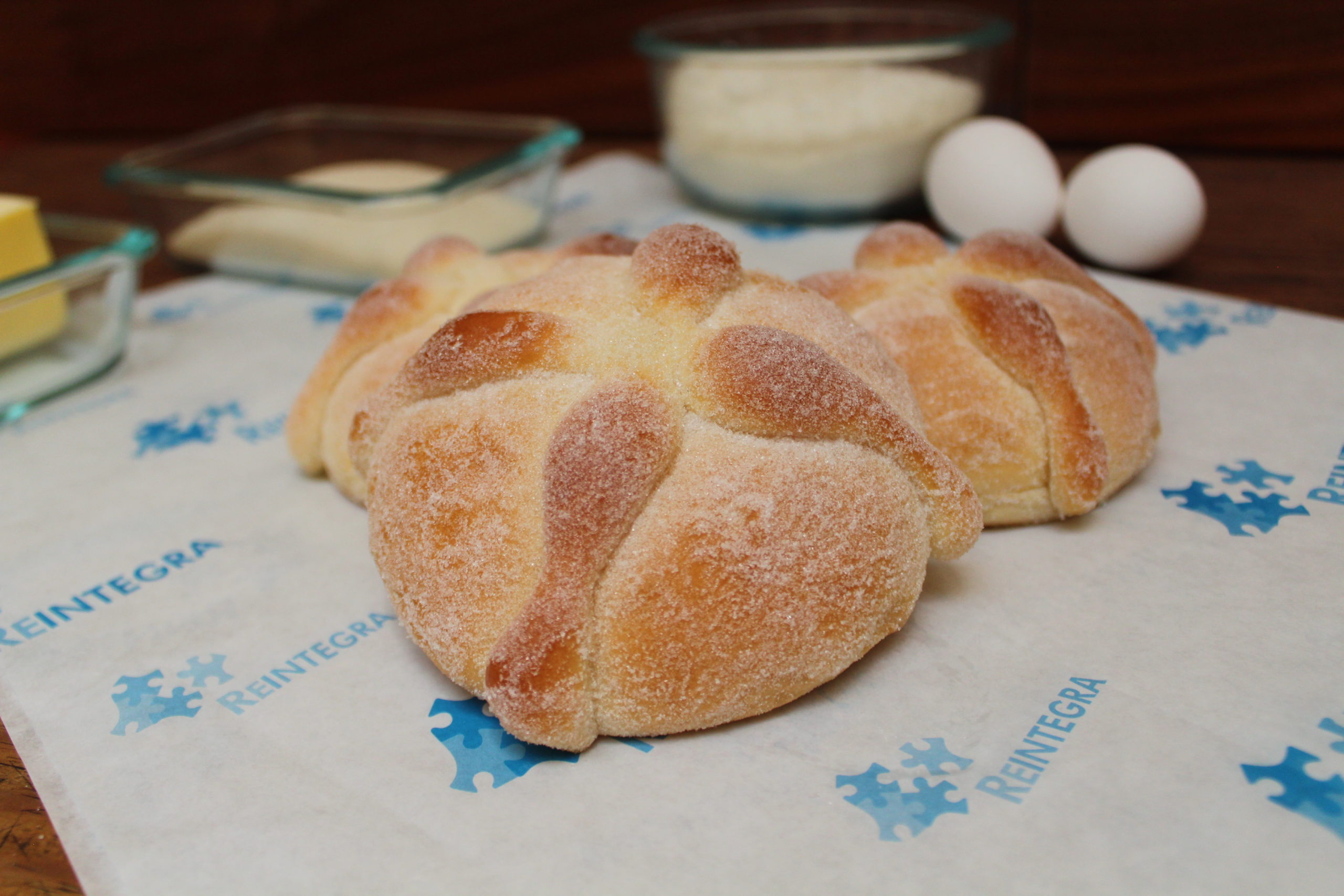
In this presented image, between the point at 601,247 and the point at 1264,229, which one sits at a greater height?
the point at 601,247

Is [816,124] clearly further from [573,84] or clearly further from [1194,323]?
[573,84]

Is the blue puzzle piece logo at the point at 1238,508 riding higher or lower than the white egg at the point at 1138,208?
lower

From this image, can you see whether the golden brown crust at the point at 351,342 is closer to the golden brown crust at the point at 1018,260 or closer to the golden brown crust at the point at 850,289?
the golden brown crust at the point at 850,289

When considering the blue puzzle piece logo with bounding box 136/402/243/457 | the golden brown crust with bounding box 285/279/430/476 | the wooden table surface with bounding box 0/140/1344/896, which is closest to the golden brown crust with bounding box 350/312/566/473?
the golden brown crust with bounding box 285/279/430/476

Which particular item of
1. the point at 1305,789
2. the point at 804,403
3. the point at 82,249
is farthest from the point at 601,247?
the point at 82,249

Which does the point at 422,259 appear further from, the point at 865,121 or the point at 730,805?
the point at 865,121

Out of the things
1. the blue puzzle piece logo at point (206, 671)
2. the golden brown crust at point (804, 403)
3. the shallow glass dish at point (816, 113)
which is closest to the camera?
the golden brown crust at point (804, 403)

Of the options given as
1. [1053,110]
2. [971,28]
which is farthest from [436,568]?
[1053,110]

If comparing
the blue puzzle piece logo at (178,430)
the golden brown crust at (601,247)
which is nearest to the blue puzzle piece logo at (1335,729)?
the golden brown crust at (601,247)

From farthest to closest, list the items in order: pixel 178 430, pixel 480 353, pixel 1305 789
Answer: pixel 178 430, pixel 480 353, pixel 1305 789
